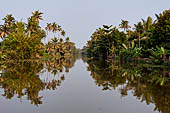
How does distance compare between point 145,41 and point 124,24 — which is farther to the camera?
point 124,24

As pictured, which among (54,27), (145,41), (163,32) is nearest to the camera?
(163,32)

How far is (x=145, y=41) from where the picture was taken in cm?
3781

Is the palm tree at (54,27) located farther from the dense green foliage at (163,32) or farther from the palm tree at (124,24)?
the dense green foliage at (163,32)

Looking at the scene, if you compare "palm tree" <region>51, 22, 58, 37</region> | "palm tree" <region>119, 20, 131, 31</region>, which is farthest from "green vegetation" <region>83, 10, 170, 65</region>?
"palm tree" <region>51, 22, 58, 37</region>

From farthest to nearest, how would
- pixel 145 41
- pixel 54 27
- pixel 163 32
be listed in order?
1. pixel 54 27
2. pixel 145 41
3. pixel 163 32

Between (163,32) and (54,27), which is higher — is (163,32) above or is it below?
below

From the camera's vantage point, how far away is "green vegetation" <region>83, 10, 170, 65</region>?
27.9m

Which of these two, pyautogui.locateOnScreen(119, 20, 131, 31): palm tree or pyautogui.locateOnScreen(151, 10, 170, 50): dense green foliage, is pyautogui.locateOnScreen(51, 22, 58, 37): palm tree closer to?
pyautogui.locateOnScreen(119, 20, 131, 31): palm tree

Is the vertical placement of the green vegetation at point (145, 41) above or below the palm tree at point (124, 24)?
below

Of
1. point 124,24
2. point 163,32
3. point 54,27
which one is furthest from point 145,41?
point 54,27

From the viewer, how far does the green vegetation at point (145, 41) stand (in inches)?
1099

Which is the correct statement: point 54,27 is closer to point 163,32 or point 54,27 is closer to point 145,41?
point 145,41

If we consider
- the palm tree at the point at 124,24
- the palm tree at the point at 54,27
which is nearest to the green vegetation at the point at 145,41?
the palm tree at the point at 124,24

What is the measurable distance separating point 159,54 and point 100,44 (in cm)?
3336
